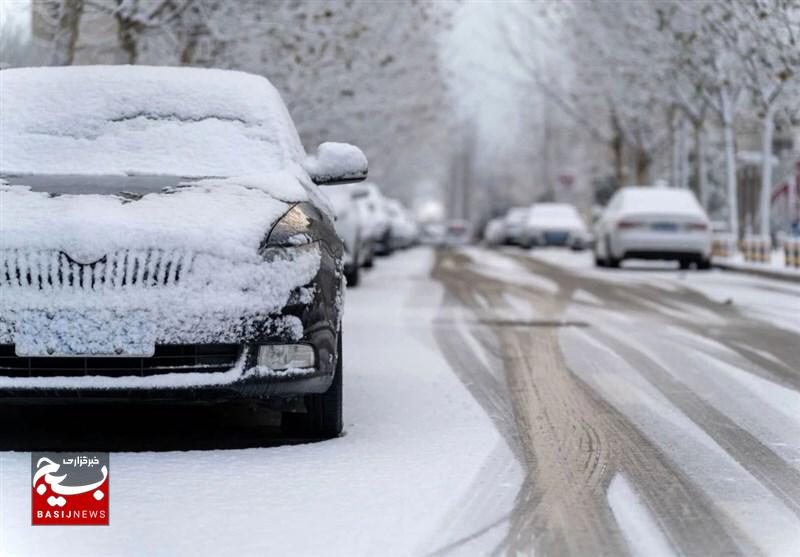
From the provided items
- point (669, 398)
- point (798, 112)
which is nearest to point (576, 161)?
point (798, 112)

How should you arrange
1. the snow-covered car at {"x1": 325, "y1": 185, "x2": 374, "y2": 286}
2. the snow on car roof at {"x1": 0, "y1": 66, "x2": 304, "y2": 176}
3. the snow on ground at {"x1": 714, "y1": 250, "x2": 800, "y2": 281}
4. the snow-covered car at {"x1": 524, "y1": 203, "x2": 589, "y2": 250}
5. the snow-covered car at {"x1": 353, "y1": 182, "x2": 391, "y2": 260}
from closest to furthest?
the snow on car roof at {"x1": 0, "y1": 66, "x2": 304, "y2": 176} → the snow-covered car at {"x1": 325, "y1": 185, "x2": 374, "y2": 286} → the snow-covered car at {"x1": 353, "y1": 182, "x2": 391, "y2": 260} → the snow on ground at {"x1": 714, "y1": 250, "x2": 800, "y2": 281} → the snow-covered car at {"x1": 524, "y1": 203, "x2": 589, "y2": 250}

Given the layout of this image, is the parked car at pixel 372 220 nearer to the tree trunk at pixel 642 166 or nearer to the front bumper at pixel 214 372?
the front bumper at pixel 214 372

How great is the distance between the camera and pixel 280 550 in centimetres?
446

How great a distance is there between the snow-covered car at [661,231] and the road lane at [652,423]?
10949mm

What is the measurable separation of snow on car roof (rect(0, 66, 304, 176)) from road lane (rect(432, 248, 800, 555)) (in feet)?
6.17

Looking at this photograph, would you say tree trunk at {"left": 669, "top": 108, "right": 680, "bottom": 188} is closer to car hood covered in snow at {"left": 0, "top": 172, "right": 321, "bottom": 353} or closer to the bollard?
the bollard

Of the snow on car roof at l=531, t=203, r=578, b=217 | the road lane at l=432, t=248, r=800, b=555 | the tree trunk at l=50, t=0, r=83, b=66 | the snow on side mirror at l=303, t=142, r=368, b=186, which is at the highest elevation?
the tree trunk at l=50, t=0, r=83, b=66

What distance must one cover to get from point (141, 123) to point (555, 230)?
38.5m

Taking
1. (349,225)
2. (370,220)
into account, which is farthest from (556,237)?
(349,225)

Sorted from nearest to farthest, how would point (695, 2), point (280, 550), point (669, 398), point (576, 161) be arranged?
point (280, 550) → point (669, 398) → point (695, 2) → point (576, 161)

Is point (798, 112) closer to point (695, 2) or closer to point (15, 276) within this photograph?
point (695, 2)

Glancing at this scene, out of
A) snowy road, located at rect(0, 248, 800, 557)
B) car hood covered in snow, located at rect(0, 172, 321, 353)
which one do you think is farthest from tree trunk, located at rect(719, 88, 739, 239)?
car hood covered in snow, located at rect(0, 172, 321, 353)

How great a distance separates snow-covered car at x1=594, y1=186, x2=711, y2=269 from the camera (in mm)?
26391

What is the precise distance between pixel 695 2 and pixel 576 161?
66.4 meters
